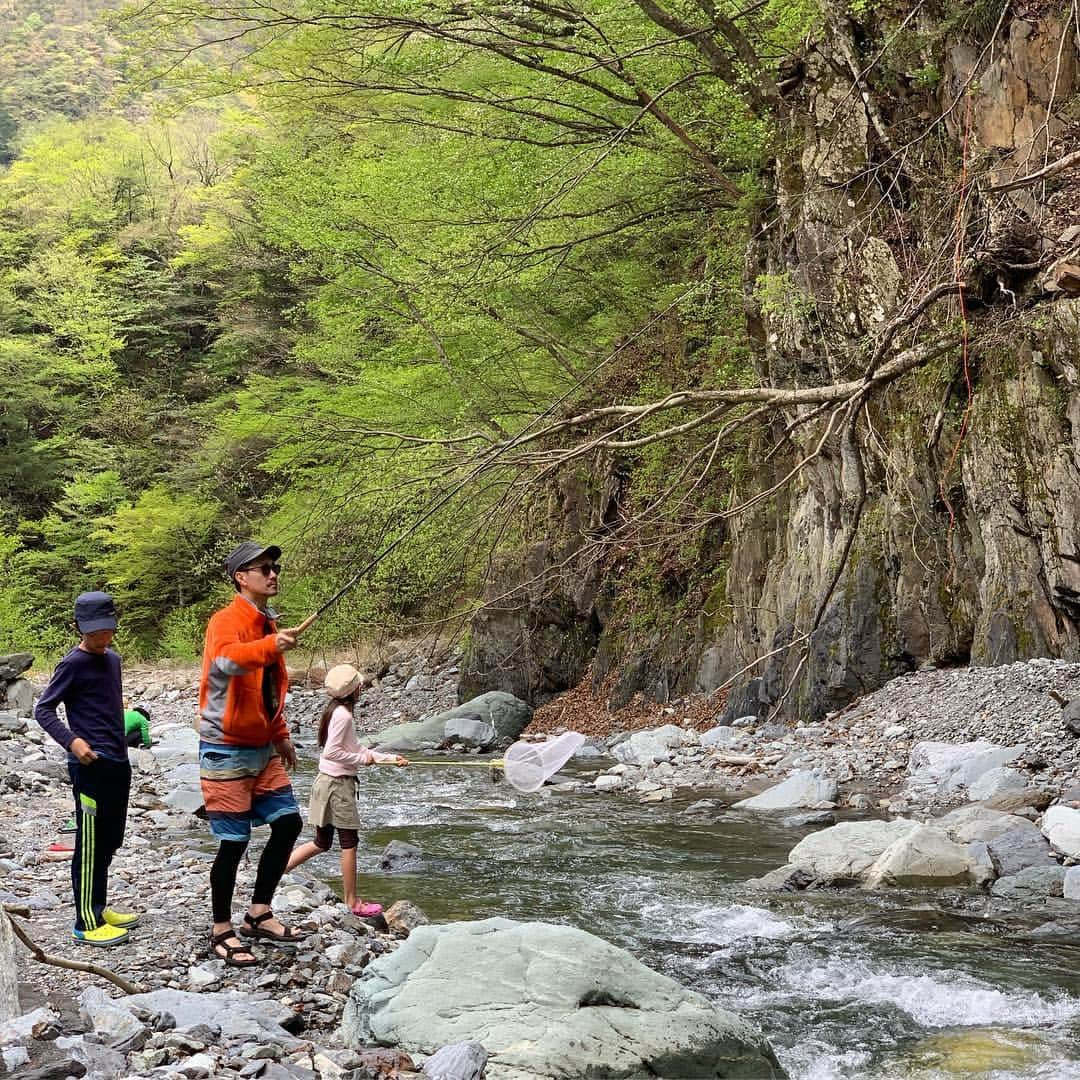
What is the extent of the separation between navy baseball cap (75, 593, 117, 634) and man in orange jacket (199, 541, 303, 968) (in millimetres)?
600

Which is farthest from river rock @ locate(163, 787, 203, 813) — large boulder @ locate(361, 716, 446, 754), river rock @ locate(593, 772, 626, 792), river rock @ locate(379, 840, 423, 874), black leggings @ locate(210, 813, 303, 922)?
black leggings @ locate(210, 813, 303, 922)

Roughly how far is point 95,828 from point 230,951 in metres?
0.86

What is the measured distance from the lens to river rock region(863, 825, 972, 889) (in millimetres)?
6613

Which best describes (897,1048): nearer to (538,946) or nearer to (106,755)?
(538,946)

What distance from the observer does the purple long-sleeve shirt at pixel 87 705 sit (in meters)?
4.92

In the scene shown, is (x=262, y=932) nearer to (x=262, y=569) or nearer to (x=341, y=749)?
(x=341, y=749)

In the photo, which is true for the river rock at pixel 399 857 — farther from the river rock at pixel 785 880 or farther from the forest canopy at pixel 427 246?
the river rock at pixel 785 880

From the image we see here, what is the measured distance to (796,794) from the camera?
9078 millimetres

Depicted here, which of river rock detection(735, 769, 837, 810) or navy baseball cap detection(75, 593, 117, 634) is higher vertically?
navy baseball cap detection(75, 593, 117, 634)

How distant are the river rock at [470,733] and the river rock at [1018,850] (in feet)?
28.0

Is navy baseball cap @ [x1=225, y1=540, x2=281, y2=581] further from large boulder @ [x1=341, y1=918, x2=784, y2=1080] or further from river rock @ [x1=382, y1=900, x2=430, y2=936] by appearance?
river rock @ [x1=382, y1=900, x2=430, y2=936]

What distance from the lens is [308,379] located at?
21984mm

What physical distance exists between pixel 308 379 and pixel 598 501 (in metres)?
8.19

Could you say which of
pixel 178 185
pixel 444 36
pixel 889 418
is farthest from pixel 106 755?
pixel 178 185
